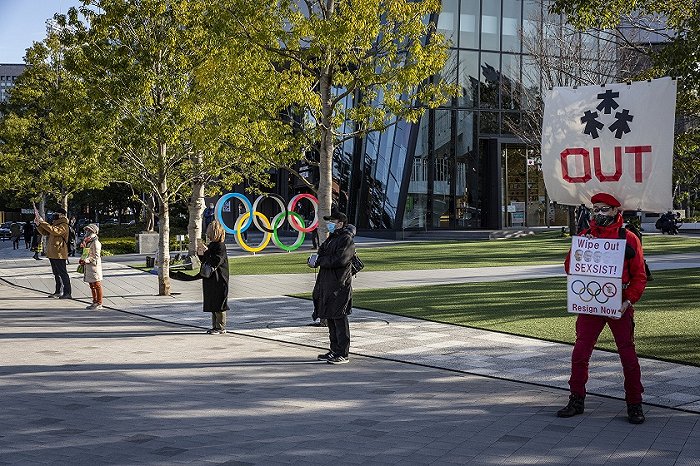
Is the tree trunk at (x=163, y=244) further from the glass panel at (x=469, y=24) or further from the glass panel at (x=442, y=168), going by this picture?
the glass panel at (x=469, y=24)

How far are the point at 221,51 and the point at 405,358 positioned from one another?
25.2 ft

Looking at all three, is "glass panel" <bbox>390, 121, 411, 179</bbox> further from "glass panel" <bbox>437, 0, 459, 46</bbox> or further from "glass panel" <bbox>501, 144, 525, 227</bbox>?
"glass panel" <bbox>501, 144, 525, 227</bbox>

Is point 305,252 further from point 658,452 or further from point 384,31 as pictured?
point 658,452

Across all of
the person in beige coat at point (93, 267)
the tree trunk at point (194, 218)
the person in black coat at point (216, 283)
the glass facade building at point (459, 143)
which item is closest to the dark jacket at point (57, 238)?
the person in beige coat at point (93, 267)

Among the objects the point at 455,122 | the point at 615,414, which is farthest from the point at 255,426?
the point at 455,122

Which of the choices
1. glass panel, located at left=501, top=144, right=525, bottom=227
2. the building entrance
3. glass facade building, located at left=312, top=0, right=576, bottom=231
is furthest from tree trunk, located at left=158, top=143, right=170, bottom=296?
glass panel, located at left=501, top=144, right=525, bottom=227

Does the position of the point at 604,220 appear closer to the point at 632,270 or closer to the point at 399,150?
the point at 632,270

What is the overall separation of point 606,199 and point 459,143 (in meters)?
37.7

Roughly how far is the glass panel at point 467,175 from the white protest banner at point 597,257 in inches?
1478

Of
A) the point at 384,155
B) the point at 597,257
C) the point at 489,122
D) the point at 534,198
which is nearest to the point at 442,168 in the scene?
the point at 384,155

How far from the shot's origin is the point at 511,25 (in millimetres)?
45281

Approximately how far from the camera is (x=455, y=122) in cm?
4481

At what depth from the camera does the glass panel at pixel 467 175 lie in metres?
45.0

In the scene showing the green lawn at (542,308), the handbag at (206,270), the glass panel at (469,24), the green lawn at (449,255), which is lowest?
the green lawn at (542,308)
